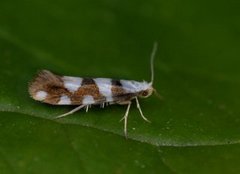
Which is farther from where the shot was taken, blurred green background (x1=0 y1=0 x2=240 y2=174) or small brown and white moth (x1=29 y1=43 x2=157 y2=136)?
small brown and white moth (x1=29 y1=43 x2=157 y2=136)

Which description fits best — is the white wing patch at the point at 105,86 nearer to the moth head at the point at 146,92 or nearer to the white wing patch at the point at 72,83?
the white wing patch at the point at 72,83

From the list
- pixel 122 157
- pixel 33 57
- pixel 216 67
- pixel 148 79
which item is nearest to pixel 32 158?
pixel 122 157

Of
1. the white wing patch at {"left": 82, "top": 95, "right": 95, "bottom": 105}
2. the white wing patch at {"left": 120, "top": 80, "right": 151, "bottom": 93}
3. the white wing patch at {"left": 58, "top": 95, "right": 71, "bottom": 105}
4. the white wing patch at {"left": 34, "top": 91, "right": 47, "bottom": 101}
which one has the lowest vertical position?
the white wing patch at {"left": 82, "top": 95, "right": 95, "bottom": 105}

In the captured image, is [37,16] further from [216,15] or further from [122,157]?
[122,157]

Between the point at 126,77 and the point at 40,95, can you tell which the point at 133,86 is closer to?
the point at 126,77

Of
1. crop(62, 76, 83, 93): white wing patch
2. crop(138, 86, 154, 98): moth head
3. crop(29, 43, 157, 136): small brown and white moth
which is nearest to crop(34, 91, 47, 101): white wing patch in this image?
crop(29, 43, 157, 136): small brown and white moth

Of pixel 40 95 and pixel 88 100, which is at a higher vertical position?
pixel 40 95

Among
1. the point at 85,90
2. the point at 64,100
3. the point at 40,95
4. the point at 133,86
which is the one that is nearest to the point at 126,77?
the point at 133,86

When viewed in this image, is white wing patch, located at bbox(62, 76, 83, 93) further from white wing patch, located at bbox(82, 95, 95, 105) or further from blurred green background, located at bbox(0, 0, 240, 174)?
blurred green background, located at bbox(0, 0, 240, 174)
